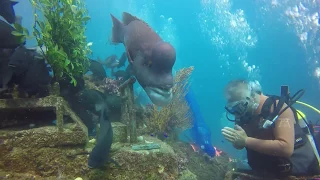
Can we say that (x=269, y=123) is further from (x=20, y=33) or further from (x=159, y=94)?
(x=20, y=33)

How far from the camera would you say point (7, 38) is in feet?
12.7

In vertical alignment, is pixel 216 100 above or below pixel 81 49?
above

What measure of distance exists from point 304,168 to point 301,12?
3120 centimetres

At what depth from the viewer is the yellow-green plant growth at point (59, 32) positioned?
403cm

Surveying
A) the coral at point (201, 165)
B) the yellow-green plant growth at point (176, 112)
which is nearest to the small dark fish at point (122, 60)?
the yellow-green plant growth at point (176, 112)

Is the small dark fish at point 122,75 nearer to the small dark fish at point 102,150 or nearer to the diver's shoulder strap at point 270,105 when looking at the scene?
the small dark fish at point 102,150

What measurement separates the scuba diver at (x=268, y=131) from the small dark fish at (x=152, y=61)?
5.36 ft

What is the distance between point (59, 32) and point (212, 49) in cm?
8181

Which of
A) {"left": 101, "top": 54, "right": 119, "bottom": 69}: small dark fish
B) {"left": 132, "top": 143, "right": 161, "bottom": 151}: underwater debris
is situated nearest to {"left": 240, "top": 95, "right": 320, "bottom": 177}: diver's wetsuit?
{"left": 132, "top": 143, "right": 161, "bottom": 151}: underwater debris

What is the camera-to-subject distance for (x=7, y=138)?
361 centimetres

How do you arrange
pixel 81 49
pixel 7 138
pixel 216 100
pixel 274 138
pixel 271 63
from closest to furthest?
1. pixel 7 138
2. pixel 274 138
3. pixel 81 49
4. pixel 271 63
5. pixel 216 100

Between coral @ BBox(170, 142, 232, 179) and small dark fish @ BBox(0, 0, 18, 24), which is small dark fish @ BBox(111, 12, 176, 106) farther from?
coral @ BBox(170, 142, 232, 179)

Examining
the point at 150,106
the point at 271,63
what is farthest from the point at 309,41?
the point at 150,106

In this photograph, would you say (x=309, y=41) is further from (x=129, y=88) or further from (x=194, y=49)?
(x=194, y=49)
